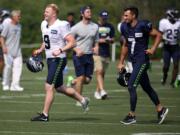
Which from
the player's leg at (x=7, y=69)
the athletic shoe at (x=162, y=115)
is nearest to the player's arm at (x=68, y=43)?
the athletic shoe at (x=162, y=115)

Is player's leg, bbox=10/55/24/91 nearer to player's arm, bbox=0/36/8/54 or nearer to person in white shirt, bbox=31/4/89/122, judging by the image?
player's arm, bbox=0/36/8/54

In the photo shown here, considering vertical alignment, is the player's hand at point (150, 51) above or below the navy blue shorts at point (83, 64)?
above

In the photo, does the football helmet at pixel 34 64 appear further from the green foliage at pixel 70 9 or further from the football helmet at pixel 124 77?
the green foliage at pixel 70 9

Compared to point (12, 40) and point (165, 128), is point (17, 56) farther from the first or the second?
point (165, 128)

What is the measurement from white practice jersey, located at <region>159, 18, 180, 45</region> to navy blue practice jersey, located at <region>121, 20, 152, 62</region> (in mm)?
8643

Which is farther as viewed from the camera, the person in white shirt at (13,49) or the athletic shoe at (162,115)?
the person in white shirt at (13,49)

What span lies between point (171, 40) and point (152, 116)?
7793mm

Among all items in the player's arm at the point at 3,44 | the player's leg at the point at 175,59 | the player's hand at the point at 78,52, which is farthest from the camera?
the player's leg at the point at 175,59

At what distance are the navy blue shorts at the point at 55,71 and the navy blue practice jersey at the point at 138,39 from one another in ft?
3.87

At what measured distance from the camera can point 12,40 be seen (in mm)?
22078

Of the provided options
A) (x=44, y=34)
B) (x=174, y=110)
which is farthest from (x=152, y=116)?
(x=44, y=34)

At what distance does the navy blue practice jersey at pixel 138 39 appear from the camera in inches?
581

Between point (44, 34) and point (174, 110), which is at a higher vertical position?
point (44, 34)

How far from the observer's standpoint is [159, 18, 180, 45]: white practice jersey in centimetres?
2348
